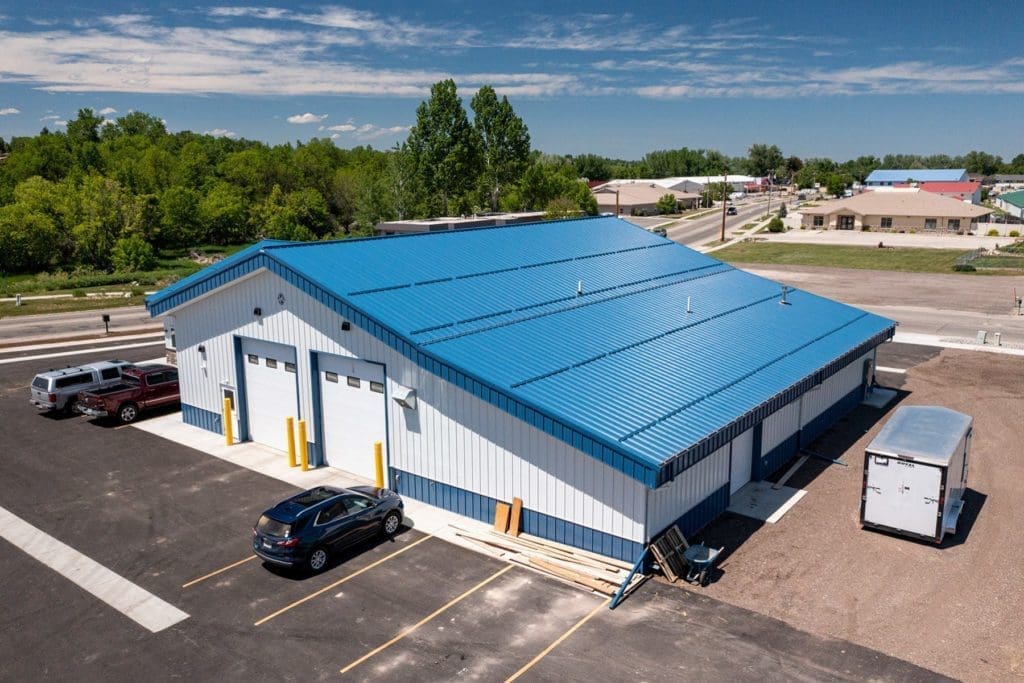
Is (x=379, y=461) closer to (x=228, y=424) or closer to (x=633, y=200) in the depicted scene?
(x=228, y=424)

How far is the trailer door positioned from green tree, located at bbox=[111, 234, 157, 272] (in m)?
91.4

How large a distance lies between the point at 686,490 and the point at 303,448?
11419 mm

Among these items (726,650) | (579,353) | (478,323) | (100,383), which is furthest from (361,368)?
(100,383)

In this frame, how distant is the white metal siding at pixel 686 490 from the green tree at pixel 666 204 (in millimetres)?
127095

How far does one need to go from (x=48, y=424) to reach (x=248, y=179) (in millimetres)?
121911

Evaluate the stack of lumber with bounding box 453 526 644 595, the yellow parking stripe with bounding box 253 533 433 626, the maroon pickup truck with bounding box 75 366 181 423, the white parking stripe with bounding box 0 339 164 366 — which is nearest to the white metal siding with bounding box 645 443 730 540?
the stack of lumber with bounding box 453 526 644 595

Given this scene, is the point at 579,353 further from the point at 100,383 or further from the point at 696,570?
the point at 100,383

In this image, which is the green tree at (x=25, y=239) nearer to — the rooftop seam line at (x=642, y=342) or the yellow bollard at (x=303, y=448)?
the yellow bollard at (x=303, y=448)

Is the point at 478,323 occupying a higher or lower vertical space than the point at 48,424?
higher

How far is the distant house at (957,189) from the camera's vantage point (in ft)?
502

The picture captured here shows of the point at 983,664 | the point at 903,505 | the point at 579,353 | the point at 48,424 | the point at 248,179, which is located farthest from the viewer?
the point at 248,179

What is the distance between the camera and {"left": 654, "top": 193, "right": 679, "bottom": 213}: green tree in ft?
467

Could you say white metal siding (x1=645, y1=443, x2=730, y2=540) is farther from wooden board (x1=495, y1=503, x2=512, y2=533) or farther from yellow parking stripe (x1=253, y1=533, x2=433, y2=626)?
yellow parking stripe (x1=253, y1=533, x2=433, y2=626)

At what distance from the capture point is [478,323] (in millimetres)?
21891
